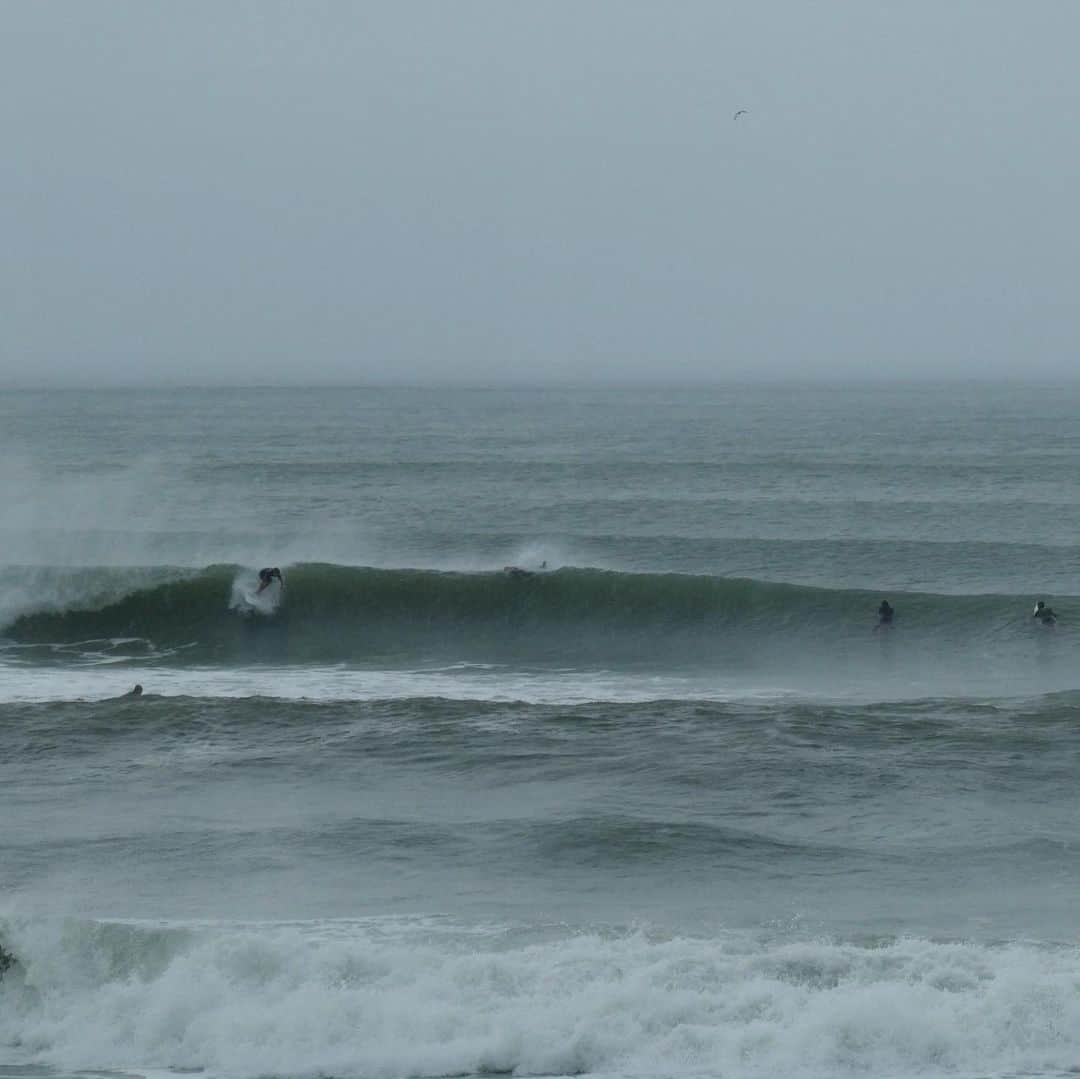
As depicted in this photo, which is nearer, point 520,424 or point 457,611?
point 457,611

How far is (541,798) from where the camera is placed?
15219 millimetres

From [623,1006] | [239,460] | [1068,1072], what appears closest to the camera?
[1068,1072]

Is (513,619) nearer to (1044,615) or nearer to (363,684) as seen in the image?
(363,684)

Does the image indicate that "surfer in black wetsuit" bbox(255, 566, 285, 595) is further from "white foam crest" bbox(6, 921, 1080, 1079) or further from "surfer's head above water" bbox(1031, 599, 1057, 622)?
"white foam crest" bbox(6, 921, 1080, 1079)

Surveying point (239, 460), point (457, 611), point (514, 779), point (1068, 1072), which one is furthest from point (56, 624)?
point (239, 460)

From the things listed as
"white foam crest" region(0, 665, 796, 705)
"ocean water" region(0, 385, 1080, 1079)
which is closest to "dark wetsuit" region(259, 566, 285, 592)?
"ocean water" region(0, 385, 1080, 1079)

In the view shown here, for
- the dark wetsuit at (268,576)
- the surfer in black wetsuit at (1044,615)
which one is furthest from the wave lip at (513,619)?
the dark wetsuit at (268,576)

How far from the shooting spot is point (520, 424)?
77250 millimetres

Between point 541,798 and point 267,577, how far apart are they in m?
13.9

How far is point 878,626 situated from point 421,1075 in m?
16.5

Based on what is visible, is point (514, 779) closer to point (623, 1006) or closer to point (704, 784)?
point (704, 784)

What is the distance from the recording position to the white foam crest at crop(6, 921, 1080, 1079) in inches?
403

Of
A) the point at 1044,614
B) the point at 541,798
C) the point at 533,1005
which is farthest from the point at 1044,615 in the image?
the point at 533,1005

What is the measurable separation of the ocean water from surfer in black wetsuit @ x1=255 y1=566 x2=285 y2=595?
33 centimetres
